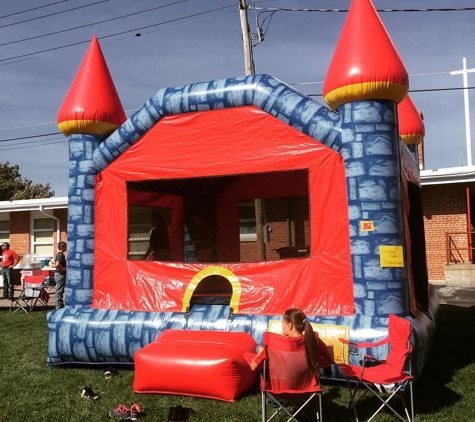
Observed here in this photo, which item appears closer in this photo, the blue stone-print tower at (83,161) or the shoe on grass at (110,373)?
the shoe on grass at (110,373)

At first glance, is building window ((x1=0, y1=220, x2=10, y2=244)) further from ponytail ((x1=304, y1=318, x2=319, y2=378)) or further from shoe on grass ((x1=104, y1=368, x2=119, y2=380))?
ponytail ((x1=304, y1=318, x2=319, y2=378))

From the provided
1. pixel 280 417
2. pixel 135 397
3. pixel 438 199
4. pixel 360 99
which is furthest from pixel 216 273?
pixel 438 199

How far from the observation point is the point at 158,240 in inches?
289

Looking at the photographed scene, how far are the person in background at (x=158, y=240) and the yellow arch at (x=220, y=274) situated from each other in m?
1.06

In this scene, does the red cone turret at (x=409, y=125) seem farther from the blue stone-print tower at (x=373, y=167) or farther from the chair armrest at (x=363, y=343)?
the chair armrest at (x=363, y=343)

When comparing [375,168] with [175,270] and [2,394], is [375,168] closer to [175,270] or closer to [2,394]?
[175,270]

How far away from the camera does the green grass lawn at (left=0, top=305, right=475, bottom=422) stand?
14.7ft

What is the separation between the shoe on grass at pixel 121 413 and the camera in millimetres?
4426

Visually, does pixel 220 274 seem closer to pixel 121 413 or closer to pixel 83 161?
pixel 121 413

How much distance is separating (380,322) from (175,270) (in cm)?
248

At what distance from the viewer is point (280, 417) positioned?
4355 millimetres

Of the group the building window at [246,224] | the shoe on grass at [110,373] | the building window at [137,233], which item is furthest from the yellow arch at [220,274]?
the building window at [246,224]

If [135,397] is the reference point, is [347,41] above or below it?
above

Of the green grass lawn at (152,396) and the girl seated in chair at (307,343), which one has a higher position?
the girl seated in chair at (307,343)
